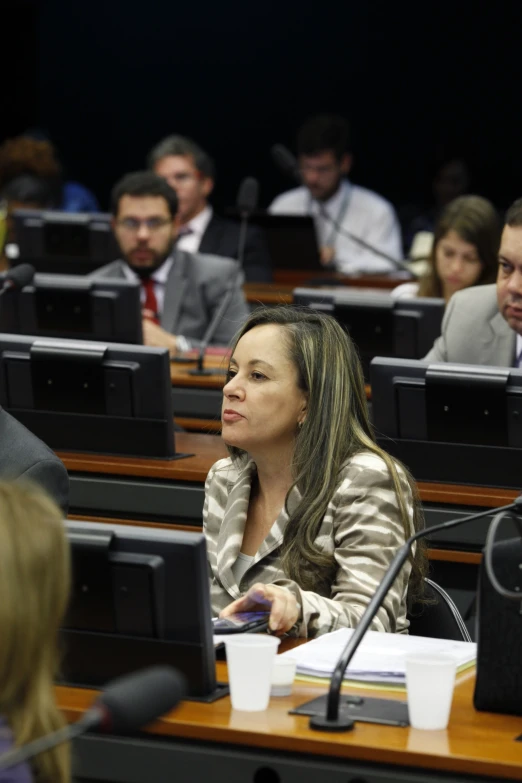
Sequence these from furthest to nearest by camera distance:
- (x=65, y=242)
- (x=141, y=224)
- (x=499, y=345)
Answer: (x=65, y=242)
(x=141, y=224)
(x=499, y=345)

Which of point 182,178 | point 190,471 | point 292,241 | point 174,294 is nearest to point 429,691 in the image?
point 190,471

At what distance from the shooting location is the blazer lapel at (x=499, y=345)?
4211mm

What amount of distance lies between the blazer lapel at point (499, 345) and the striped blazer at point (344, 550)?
1623mm

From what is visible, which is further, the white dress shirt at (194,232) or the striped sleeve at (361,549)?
the white dress shirt at (194,232)

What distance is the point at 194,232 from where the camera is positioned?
732 centimetres

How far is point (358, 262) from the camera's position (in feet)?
28.1

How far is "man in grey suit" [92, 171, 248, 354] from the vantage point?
609 cm

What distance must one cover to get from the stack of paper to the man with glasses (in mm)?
6091

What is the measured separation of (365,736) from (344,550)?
0.68m

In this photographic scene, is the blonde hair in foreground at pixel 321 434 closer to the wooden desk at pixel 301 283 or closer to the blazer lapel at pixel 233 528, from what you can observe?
the blazer lapel at pixel 233 528

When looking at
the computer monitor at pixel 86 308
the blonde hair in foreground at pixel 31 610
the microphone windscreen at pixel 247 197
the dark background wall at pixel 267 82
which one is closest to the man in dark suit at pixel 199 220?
the microphone windscreen at pixel 247 197

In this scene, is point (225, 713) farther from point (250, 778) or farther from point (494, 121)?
point (494, 121)

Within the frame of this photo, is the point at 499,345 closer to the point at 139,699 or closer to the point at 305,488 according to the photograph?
the point at 305,488

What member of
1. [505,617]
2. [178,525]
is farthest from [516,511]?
[178,525]
